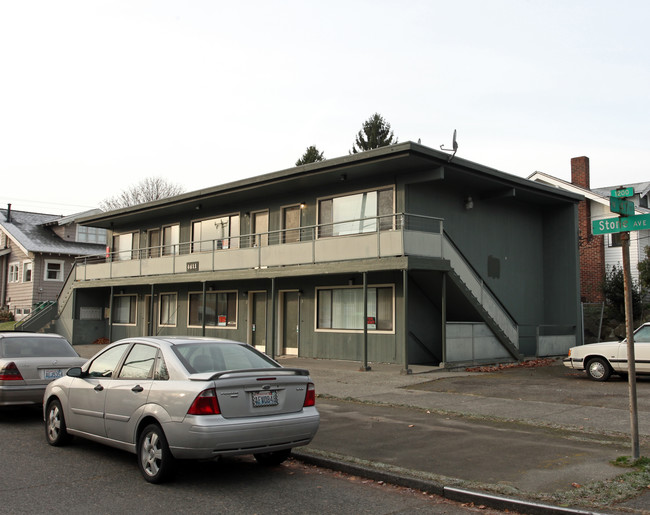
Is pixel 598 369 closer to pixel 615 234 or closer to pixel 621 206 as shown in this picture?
pixel 621 206

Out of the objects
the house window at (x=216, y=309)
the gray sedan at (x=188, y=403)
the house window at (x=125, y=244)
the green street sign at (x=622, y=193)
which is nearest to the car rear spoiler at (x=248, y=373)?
the gray sedan at (x=188, y=403)

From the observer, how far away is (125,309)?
30.0 meters

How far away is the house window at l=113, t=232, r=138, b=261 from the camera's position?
3048 cm

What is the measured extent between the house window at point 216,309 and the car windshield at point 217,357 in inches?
660

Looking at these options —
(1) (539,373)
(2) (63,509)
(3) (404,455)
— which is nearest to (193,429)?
(2) (63,509)

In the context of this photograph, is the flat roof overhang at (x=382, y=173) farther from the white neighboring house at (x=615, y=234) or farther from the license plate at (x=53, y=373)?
the license plate at (x=53, y=373)

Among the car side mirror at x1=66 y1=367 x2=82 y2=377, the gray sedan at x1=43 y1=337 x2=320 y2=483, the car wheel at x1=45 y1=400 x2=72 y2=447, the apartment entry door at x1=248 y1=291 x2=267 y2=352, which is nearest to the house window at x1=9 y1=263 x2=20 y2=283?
the apartment entry door at x1=248 y1=291 x2=267 y2=352

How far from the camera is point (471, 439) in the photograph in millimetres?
8445

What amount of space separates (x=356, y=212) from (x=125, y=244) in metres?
15.6

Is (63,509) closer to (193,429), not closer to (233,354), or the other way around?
(193,429)

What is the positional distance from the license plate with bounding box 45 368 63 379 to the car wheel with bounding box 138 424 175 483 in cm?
443

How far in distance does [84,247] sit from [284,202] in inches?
924

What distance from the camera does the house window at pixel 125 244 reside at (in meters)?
30.5

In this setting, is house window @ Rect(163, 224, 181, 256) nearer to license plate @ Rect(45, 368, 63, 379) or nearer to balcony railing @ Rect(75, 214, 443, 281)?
balcony railing @ Rect(75, 214, 443, 281)
